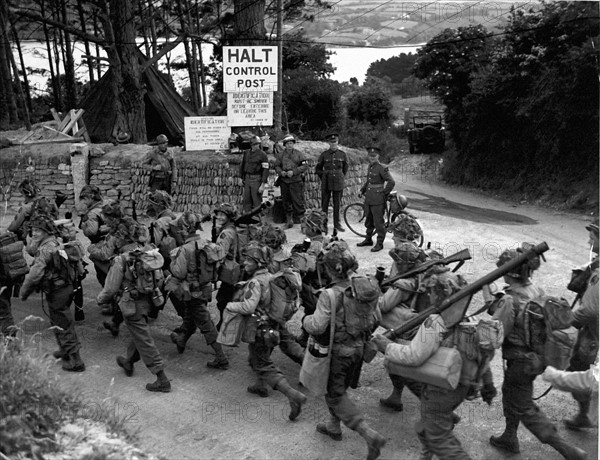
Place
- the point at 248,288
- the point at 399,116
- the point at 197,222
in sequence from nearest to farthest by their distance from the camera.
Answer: the point at 248,288, the point at 197,222, the point at 399,116

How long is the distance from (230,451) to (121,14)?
15.6 metres

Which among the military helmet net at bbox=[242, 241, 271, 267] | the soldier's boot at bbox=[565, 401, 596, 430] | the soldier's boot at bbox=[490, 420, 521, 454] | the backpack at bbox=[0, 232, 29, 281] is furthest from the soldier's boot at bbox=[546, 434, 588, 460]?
the backpack at bbox=[0, 232, 29, 281]

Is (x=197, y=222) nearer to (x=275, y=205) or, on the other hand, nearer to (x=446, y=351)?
(x=446, y=351)

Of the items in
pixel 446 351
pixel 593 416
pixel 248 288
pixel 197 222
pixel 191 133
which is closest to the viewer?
pixel 446 351

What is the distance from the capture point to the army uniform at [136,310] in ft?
22.7

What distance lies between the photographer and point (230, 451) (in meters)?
5.85

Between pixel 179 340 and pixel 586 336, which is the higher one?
pixel 586 336

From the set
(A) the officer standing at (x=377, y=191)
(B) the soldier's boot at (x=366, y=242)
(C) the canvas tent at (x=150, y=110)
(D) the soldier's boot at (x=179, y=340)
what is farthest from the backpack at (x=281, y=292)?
(C) the canvas tent at (x=150, y=110)

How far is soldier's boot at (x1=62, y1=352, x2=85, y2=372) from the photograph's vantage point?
24.5ft

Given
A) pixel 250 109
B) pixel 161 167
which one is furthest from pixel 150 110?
pixel 161 167

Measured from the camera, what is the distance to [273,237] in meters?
6.77

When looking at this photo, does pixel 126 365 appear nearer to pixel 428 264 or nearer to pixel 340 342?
pixel 340 342

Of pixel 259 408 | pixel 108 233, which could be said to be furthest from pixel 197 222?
pixel 259 408

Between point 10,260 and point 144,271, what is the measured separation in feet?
6.07
